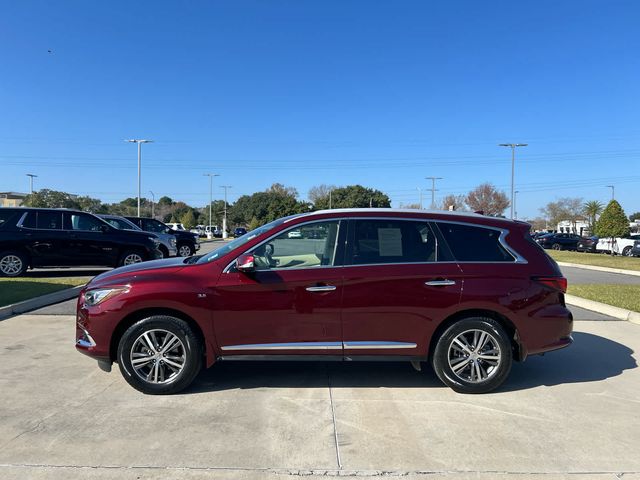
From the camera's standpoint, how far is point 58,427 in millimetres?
3955

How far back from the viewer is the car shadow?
505cm

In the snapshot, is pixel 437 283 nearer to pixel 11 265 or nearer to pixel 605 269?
pixel 11 265

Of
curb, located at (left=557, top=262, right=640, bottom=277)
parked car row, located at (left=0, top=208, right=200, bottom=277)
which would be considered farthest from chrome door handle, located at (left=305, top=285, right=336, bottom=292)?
curb, located at (left=557, top=262, right=640, bottom=277)

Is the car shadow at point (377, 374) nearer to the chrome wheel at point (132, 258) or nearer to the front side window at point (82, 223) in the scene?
the chrome wheel at point (132, 258)

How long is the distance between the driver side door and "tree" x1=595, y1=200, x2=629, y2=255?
112ft

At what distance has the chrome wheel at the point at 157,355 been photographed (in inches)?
182

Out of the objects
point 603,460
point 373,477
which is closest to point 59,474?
point 373,477

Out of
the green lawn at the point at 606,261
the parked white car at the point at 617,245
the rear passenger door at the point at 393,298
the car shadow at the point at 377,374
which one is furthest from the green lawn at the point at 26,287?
the parked white car at the point at 617,245

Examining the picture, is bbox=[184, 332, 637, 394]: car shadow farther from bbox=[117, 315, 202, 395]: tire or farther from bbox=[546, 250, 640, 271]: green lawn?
bbox=[546, 250, 640, 271]: green lawn

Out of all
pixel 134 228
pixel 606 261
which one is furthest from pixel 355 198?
pixel 134 228

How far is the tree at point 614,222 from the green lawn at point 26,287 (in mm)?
33567

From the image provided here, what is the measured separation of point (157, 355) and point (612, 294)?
10.1m

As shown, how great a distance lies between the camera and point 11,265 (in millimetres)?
11992

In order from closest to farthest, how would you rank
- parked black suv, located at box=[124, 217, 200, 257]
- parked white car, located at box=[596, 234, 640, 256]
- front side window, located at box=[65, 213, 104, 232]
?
front side window, located at box=[65, 213, 104, 232] → parked black suv, located at box=[124, 217, 200, 257] → parked white car, located at box=[596, 234, 640, 256]
